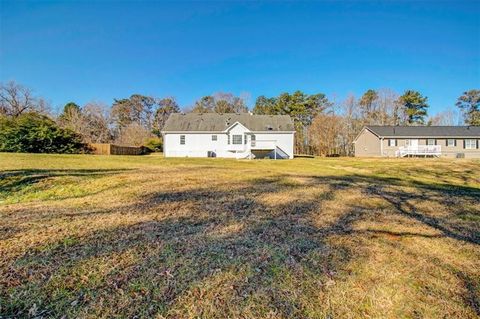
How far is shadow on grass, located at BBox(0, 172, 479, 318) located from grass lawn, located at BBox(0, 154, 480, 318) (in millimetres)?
13

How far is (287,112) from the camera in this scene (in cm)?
4394

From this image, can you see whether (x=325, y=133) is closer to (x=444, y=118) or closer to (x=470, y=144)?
(x=470, y=144)

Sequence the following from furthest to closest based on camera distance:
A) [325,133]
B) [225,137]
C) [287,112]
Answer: [287,112]
[325,133]
[225,137]

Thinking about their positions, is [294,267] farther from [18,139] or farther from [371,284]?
[18,139]

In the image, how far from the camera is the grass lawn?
91.3 inches

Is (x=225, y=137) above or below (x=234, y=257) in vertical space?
above

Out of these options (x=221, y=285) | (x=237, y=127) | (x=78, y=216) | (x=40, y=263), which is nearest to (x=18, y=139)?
(x=237, y=127)

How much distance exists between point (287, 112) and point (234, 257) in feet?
139

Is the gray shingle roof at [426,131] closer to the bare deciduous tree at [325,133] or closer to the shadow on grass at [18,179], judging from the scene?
the bare deciduous tree at [325,133]

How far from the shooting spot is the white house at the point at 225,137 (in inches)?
1035

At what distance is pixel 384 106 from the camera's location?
4456cm

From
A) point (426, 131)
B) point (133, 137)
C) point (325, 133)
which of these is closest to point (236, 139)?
point (325, 133)

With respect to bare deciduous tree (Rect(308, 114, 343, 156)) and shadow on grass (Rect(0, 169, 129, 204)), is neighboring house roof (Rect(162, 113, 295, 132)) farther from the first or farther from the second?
shadow on grass (Rect(0, 169, 129, 204))

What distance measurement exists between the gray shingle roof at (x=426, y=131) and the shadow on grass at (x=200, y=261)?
31.7 meters
